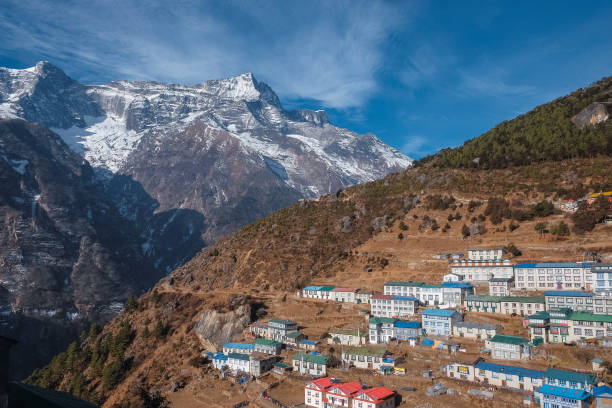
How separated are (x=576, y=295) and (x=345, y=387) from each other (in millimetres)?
28518

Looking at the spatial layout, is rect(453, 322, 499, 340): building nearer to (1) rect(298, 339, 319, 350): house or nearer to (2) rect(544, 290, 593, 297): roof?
Answer: (2) rect(544, 290, 593, 297): roof

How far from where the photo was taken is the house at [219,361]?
6066 cm

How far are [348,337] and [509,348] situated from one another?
1906cm

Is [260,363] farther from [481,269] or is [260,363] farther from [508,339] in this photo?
[481,269]

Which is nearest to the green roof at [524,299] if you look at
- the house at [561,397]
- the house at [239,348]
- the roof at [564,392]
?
the roof at [564,392]

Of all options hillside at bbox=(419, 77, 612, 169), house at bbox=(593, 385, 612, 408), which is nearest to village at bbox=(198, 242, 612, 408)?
house at bbox=(593, 385, 612, 408)

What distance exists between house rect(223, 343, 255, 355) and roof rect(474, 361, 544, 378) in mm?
30700

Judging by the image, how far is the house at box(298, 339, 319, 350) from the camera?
56938 mm

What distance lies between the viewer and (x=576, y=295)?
165 feet

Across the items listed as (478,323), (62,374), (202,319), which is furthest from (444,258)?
(62,374)

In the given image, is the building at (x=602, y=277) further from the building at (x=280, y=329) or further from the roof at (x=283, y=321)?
the roof at (x=283, y=321)

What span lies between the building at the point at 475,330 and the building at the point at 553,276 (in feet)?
38.3

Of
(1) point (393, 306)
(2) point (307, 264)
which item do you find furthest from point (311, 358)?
(2) point (307, 264)

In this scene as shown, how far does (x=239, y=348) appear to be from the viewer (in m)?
61.5
